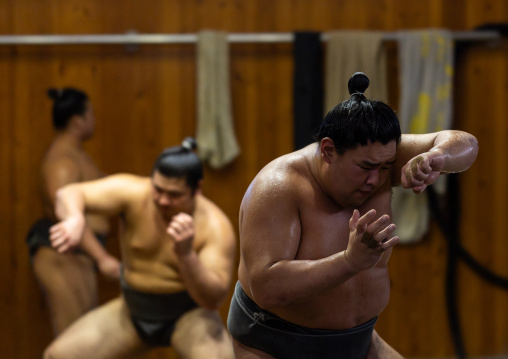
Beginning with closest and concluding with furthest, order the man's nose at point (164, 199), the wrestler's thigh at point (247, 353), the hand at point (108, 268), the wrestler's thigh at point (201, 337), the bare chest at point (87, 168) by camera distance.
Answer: the wrestler's thigh at point (247, 353), the wrestler's thigh at point (201, 337), the man's nose at point (164, 199), the hand at point (108, 268), the bare chest at point (87, 168)

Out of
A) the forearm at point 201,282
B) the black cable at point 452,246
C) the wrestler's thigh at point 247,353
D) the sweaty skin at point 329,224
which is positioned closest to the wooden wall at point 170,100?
the black cable at point 452,246

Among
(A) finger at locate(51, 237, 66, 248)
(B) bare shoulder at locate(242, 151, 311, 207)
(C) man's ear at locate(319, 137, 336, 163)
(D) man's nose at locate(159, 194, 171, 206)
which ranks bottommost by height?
(A) finger at locate(51, 237, 66, 248)

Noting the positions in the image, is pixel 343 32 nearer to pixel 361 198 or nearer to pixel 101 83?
pixel 101 83

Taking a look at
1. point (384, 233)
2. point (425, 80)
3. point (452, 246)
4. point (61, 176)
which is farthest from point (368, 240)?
point (452, 246)

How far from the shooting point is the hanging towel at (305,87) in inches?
140

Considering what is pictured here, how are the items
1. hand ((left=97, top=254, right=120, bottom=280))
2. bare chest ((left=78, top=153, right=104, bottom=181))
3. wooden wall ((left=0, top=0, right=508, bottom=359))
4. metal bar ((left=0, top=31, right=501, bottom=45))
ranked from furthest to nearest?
1. wooden wall ((left=0, top=0, right=508, bottom=359))
2. metal bar ((left=0, top=31, right=501, bottom=45))
3. bare chest ((left=78, top=153, right=104, bottom=181))
4. hand ((left=97, top=254, right=120, bottom=280))

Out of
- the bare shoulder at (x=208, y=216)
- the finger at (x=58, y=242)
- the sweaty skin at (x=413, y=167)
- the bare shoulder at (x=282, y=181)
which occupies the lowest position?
the bare shoulder at (x=208, y=216)

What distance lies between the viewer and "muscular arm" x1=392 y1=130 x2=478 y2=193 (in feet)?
4.91

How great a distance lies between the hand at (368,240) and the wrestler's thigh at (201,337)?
125 centimetres

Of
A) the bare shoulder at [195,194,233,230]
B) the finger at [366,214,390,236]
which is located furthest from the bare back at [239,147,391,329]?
the bare shoulder at [195,194,233,230]

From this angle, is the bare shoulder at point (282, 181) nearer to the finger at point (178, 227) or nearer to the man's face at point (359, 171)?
the man's face at point (359, 171)

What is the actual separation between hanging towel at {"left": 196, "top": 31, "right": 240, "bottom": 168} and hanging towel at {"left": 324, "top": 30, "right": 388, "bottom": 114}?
1.67 ft

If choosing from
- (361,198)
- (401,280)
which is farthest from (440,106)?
(361,198)

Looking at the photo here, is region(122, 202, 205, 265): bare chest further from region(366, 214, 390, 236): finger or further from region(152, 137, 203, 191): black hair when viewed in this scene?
region(366, 214, 390, 236): finger
